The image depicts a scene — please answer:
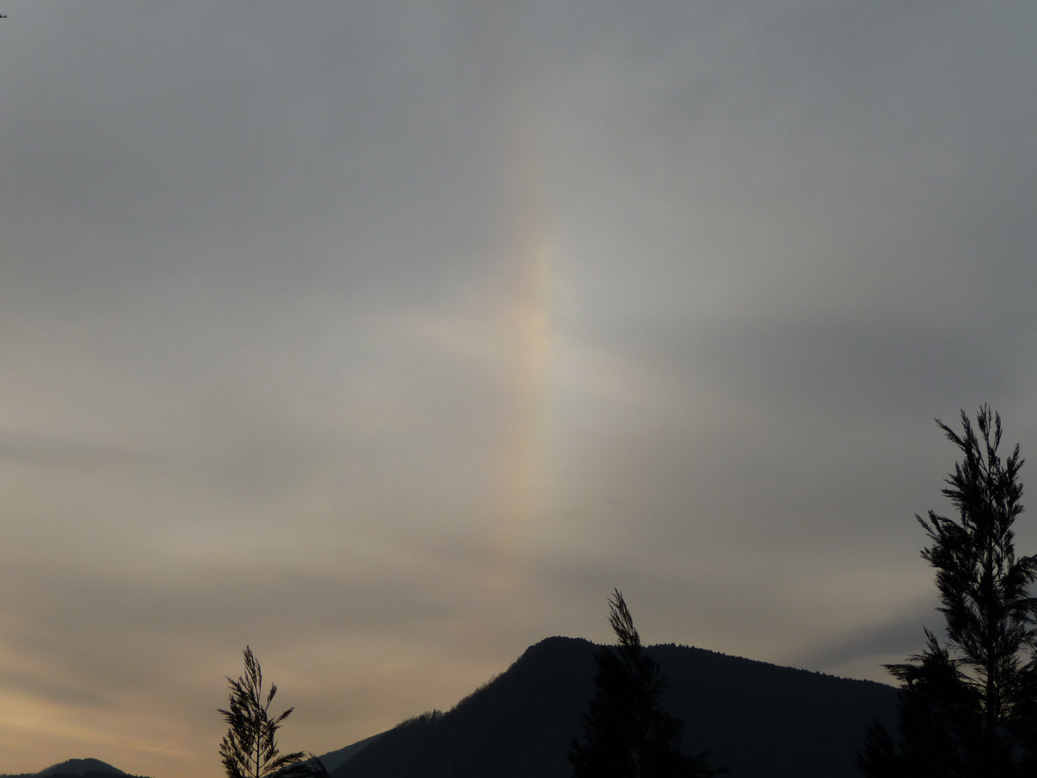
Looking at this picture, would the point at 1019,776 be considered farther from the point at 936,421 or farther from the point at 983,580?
the point at 936,421

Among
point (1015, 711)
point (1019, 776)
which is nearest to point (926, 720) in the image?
point (1019, 776)

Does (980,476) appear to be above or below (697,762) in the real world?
above

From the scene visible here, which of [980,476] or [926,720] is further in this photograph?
[980,476]

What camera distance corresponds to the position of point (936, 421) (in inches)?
1522

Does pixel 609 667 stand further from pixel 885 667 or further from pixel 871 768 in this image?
pixel 871 768

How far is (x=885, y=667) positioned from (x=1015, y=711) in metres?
4.77

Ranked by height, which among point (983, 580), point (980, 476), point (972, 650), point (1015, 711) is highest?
point (980, 476)

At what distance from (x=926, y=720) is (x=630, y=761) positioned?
10216mm

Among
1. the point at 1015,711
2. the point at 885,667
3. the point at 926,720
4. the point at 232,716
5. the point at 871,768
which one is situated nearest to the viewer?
the point at 926,720

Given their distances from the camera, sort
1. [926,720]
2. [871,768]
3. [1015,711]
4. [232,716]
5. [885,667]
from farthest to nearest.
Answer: [871,768], [885,667], [1015,711], [232,716], [926,720]

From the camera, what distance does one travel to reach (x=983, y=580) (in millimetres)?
35500

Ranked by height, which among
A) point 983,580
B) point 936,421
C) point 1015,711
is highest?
point 936,421

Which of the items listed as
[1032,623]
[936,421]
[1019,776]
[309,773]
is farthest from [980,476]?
[309,773]

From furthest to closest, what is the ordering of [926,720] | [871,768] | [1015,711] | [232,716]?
[871,768], [1015,711], [232,716], [926,720]
